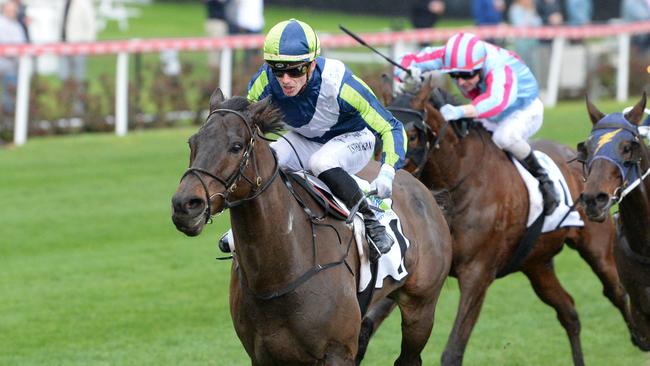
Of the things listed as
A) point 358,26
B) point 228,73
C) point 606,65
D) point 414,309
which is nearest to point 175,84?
point 228,73

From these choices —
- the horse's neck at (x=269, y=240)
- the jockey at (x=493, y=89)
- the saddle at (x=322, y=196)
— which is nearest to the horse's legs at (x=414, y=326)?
A: the saddle at (x=322, y=196)

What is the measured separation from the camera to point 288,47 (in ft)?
18.1

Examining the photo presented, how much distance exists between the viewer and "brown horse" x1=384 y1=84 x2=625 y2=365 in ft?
25.2

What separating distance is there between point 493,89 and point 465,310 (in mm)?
1499

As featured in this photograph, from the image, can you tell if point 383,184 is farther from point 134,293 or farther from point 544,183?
point 134,293

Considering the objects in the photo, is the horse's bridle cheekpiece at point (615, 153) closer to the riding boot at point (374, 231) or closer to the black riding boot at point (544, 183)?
the riding boot at point (374, 231)

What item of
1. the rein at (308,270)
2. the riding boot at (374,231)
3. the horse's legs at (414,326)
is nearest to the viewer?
the rein at (308,270)

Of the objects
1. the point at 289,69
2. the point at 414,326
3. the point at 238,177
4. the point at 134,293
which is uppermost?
the point at 289,69

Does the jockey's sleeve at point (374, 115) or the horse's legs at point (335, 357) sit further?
the jockey's sleeve at point (374, 115)

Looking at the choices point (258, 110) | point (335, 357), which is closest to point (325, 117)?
point (258, 110)

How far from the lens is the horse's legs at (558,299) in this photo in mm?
7957

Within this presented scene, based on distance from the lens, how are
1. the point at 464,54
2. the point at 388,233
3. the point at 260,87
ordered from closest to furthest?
the point at 260,87 → the point at 388,233 → the point at 464,54

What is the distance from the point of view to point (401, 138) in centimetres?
618

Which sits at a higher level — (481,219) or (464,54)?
(464,54)
